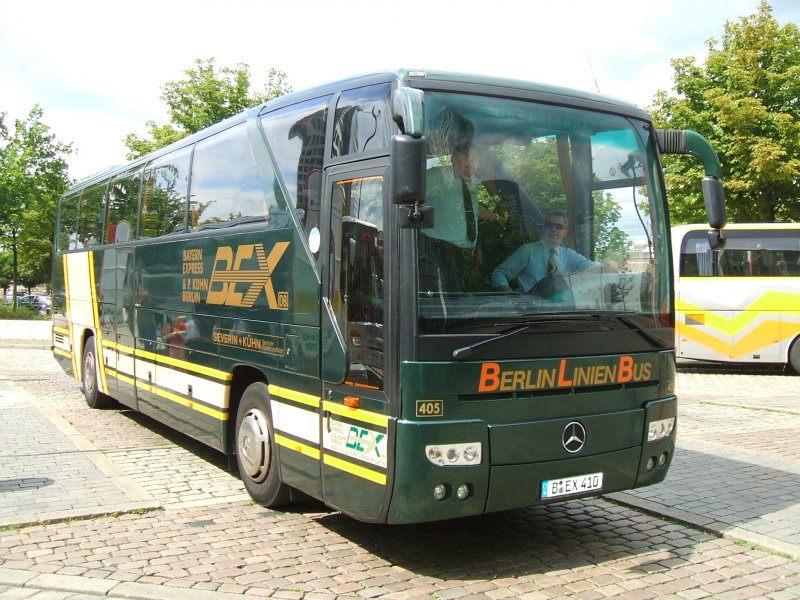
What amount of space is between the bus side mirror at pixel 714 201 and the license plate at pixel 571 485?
2253mm

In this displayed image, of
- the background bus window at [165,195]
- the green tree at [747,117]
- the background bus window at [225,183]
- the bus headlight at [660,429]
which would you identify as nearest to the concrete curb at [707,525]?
the bus headlight at [660,429]

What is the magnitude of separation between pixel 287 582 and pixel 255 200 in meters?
3.25

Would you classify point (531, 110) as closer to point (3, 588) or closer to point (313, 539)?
point (313, 539)

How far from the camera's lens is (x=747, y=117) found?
23781 millimetres

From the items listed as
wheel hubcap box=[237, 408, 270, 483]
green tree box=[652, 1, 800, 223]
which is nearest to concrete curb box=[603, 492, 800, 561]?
wheel hubcap box=[237, 408, 270, 483]

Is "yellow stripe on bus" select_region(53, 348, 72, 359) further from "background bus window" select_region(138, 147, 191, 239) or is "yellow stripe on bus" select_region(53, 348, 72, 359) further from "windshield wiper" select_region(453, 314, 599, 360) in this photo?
"windshield wiper" select_region(453, 314, 599, 360)

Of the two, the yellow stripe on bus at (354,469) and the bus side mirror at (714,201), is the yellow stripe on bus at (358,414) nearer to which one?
the yellow stripe on bus at (354,469)

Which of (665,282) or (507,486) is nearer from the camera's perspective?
(507,486)

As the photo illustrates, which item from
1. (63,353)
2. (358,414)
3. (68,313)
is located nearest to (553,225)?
(358,414)

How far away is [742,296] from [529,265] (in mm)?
14319

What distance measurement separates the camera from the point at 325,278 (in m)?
5.81

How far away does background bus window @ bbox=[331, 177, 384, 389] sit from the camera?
5.29 metres

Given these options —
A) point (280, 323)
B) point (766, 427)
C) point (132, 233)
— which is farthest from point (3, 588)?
point (766, 427)

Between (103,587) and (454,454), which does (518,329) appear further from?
(103,587)
